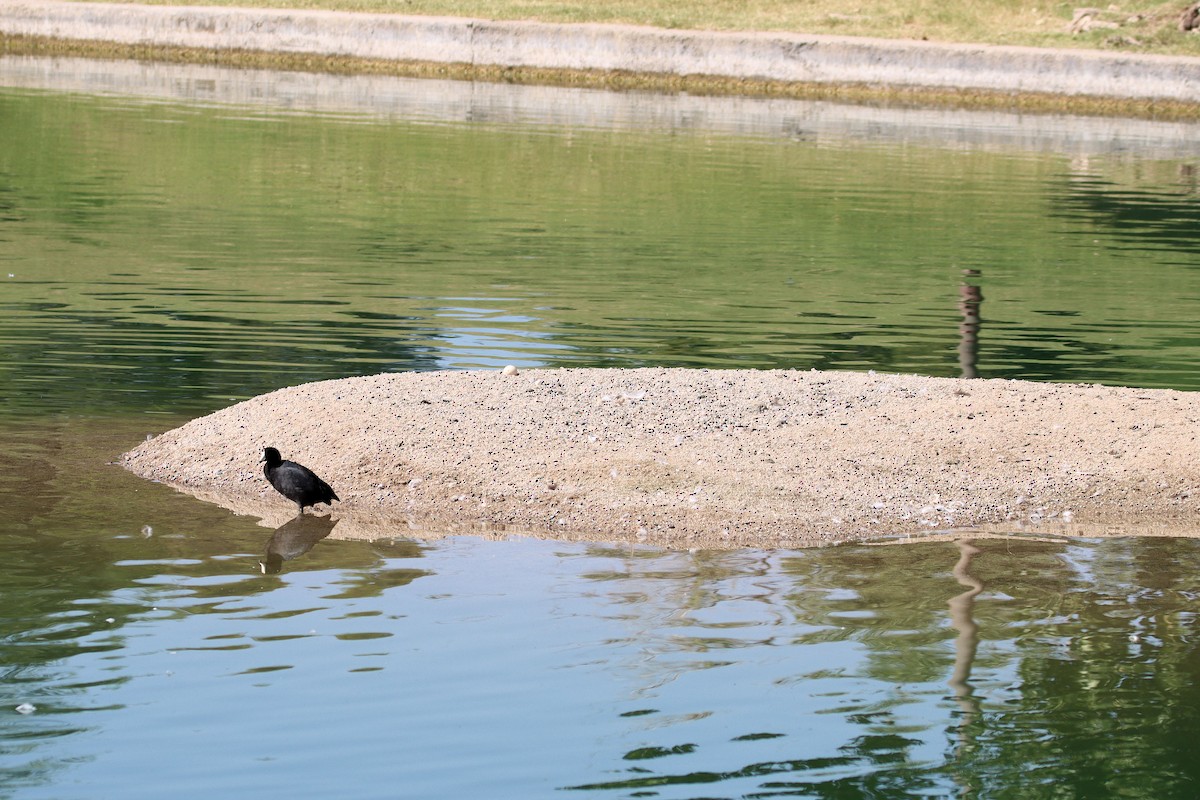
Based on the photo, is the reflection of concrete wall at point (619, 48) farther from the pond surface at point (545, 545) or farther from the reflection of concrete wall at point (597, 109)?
the pond surface at point (545, 545)

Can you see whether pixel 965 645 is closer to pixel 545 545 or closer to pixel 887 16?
pixel 545 545

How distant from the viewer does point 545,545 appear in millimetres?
11906

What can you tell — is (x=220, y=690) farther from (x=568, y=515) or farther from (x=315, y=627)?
(x=568, y=515)

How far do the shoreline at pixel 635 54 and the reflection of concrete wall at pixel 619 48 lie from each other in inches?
1.8

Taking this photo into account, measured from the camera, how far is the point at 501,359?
18.6 metres

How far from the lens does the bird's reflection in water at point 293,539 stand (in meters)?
11.3

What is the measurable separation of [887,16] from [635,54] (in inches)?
459

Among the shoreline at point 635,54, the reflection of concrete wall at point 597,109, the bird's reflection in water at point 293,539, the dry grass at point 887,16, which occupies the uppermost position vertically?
the dry grass at point 887,16

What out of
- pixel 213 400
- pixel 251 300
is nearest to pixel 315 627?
pixel 213 400

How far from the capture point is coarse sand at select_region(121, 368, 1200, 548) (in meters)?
12.4

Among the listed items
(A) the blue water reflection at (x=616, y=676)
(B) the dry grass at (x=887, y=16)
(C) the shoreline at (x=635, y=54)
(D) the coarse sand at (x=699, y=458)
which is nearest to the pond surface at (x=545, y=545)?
(A) the blue water reflection at (x=616, y=676)

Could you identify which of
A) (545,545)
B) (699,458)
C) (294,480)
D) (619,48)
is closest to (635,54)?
(619,48)

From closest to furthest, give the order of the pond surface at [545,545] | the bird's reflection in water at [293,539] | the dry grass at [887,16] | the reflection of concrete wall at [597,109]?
the pond surface at [545,545] → the bird's reflection in water at [293,539] → the reflection of concrete wall at [597,109] → the dry grass at [887,16]

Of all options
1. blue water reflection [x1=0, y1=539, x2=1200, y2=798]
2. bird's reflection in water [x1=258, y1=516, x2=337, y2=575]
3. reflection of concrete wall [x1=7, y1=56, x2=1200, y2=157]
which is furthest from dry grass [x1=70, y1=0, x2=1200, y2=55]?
blue water reflection [x1=0, y1=539, x2=1200, y2=798]
